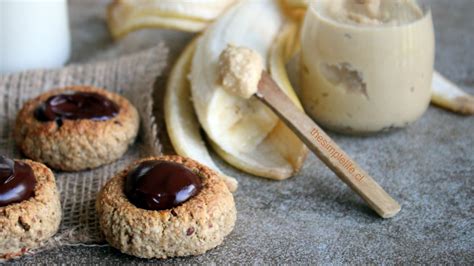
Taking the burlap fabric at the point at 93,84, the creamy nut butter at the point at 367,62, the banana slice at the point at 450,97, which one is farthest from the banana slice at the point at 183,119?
the banana slice at the point at 450,97

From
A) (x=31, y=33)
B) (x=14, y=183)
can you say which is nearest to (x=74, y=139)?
(x=14, y=183)

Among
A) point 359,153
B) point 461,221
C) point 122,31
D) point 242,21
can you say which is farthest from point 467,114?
point 122,31

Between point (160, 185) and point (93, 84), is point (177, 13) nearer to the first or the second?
point (93, 84)

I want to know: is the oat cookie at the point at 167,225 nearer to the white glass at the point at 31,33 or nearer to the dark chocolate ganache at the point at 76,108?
the dark chocolate ganache at the point at 76,108

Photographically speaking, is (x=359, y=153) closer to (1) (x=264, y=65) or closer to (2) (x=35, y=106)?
(1) (x=264, y=65)

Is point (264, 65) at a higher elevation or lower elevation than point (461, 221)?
higher

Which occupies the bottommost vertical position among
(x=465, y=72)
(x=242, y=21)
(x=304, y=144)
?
(x=465, y=72)

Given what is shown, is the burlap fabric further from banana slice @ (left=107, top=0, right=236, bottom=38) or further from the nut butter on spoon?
the nut butter on spoon
